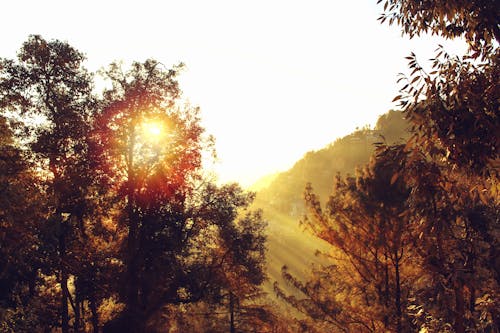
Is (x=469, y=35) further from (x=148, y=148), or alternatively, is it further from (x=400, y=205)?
(x=148, y=148)

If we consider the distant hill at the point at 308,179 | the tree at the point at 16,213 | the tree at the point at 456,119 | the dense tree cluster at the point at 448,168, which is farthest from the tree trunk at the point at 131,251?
the distant hill at the point at 308,179

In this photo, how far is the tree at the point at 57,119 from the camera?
12148 mm

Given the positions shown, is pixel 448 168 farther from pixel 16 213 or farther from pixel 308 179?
pixel 308 179

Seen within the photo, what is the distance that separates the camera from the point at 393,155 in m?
5.46

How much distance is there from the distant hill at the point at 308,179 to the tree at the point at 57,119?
89.4m

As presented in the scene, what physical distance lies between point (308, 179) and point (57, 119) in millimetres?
130987

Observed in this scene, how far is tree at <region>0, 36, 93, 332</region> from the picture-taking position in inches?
478

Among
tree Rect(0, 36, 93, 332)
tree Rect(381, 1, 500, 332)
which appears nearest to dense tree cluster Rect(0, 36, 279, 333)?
tree Rect(0, 36, 93, 332)

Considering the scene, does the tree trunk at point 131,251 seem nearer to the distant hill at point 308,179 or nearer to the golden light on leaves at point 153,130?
the golden light on leaves at point 153,130

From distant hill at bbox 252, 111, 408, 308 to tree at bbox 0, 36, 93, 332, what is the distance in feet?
293

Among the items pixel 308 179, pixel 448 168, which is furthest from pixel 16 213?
pixel 308 179

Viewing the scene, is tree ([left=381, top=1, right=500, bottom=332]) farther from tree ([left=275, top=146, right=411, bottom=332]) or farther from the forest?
tree ([left=275, top=146, right=411, bottom=332])

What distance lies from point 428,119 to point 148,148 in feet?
36.6

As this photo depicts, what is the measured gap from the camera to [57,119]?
12336mm
